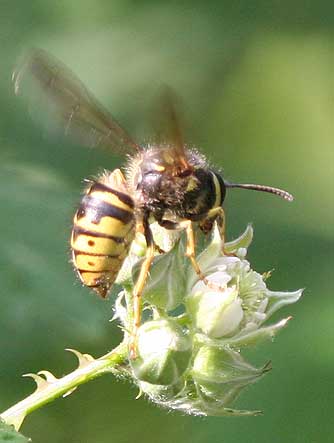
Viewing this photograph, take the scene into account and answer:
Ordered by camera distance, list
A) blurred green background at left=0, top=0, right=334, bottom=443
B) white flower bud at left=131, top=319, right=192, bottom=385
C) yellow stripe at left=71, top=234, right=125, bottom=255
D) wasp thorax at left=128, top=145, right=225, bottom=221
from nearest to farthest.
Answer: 1. white flower bud at left=131, top=319, right=192, bottom=385
2. yellow stripe at left=71, top=234, right=125, bottom=255
3. wasp thorax at left=128, top=145, right=225, bottom=221
4. blurred green background at left=0, top=0, right=334, bottom=443

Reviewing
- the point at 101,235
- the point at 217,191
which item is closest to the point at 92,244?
the point at 101,235

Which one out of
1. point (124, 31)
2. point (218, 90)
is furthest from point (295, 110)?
point (124, 31)

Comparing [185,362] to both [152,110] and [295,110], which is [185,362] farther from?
[295,110]

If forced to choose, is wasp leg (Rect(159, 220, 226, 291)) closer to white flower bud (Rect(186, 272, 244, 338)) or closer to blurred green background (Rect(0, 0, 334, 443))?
white flower bud (Rect(186, 272, 244, 338))

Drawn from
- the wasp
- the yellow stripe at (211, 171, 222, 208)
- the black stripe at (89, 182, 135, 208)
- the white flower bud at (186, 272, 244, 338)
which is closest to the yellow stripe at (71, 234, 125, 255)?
the wasp

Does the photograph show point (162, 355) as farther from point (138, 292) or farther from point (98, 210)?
point (98, 210)

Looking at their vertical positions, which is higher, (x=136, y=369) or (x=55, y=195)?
(x=55, y=195)

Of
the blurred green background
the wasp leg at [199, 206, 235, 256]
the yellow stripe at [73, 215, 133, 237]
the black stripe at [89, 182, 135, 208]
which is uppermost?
the blurred green background

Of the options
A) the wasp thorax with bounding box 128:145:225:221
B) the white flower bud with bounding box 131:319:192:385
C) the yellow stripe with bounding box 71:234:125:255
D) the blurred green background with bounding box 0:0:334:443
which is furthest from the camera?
the blurred green background with bounding box 0:0:334:443
